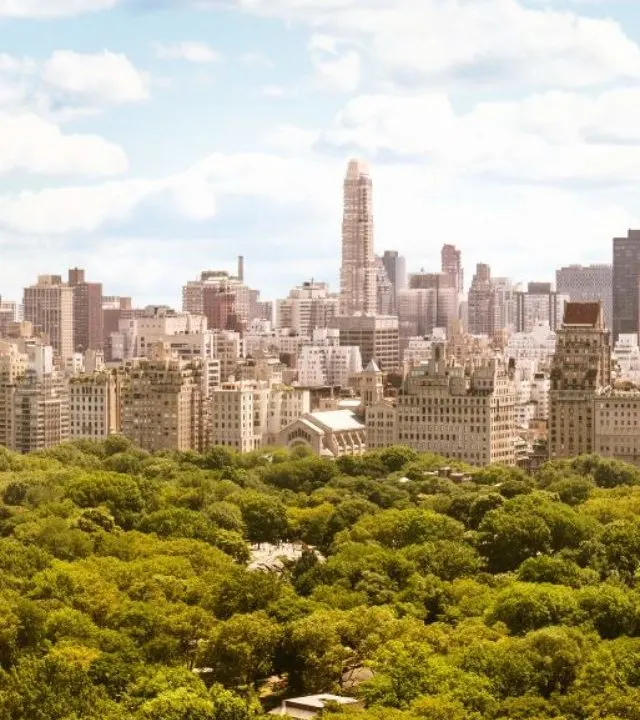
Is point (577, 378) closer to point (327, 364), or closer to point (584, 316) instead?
point (584, 316)

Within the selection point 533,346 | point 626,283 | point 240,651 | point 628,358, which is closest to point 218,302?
point 533,346

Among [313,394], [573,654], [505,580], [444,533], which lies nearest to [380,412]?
[313,394]

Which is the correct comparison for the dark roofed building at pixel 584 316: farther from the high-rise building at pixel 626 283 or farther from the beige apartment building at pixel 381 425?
the high-rise building at pixel 626 283

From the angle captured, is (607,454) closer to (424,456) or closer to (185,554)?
(424,456)

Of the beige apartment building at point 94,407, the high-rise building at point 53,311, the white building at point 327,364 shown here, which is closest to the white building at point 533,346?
the white building at point 327,364

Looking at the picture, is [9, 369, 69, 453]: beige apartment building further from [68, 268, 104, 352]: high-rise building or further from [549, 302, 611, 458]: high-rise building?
[68, 268, 104, 352]: high-rise building
